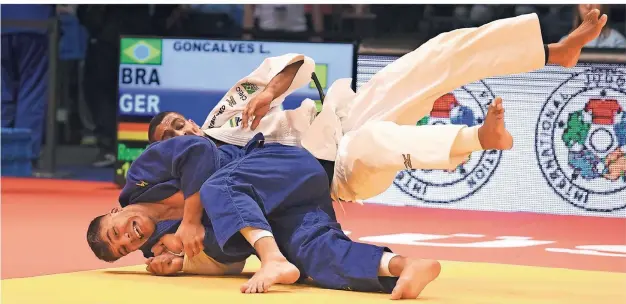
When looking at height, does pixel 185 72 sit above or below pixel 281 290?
above

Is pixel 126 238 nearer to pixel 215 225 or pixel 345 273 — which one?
pixel 215 225

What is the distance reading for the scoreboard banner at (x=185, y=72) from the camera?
709 cm

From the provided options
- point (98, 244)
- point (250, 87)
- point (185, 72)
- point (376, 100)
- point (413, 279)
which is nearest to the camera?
point (413, 279)

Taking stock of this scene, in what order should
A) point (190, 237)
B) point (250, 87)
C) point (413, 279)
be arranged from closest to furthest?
1. point (413, 279)
2. point (190, 237)
3. point (250, 87)

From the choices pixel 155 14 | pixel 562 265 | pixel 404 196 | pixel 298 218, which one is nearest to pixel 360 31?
pixel 155 14

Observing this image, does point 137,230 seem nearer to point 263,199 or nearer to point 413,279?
point 263,199

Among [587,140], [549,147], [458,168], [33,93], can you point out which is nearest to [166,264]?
[458,168]

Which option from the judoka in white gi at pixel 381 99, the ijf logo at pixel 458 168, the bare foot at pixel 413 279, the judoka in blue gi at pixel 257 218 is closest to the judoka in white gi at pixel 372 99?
the judoka in white gi at pixel 381 99

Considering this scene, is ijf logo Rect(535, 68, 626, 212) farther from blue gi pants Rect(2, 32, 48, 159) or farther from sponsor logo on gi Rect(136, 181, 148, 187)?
blue gi pants Rect(2, 32, 48, 159)

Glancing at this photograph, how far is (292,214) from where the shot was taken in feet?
13.0

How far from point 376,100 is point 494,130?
77 cm

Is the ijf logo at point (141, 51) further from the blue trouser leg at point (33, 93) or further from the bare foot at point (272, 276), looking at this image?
the bare foot at point (272, 276)

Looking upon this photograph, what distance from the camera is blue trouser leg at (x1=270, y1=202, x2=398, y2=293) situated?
3711mm

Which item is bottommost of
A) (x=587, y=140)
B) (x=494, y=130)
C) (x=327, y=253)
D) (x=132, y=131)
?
(x=327, y=253)
